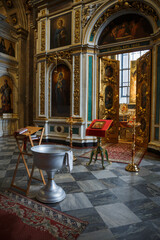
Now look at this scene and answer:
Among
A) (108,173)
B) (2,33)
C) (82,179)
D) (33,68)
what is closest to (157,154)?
(108,173)

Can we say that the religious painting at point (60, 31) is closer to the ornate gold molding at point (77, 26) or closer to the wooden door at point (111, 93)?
the ornate gold molding at point (77, 26)

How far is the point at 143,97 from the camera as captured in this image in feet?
24.8

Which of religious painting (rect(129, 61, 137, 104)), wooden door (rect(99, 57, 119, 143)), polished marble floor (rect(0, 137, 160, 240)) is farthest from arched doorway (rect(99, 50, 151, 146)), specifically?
religious painting (rect(129, 61, 137, 104))

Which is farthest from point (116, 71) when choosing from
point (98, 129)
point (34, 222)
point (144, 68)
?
point (34, 222)

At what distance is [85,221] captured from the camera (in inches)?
91.5

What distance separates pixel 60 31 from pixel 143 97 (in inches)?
210

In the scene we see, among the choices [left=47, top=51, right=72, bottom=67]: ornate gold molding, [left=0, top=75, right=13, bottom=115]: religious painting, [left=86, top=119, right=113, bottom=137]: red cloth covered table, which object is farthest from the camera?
[left=0, top=75, right=13, bottom=115]: religious painting

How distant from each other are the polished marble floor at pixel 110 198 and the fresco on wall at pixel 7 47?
835 cm

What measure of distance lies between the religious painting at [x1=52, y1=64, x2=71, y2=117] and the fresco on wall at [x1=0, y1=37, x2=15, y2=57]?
4.14 metres

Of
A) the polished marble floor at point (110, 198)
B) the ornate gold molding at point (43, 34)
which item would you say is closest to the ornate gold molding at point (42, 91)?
the ornate gold molding at point (43, 34)

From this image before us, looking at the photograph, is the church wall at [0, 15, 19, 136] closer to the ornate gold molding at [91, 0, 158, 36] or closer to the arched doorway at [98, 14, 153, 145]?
the ornate gold molding at [91, 0, 158, 36]

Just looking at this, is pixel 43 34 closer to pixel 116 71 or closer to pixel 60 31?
pixel 60 31

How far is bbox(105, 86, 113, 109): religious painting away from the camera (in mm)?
8711

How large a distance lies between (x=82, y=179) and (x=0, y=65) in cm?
937
